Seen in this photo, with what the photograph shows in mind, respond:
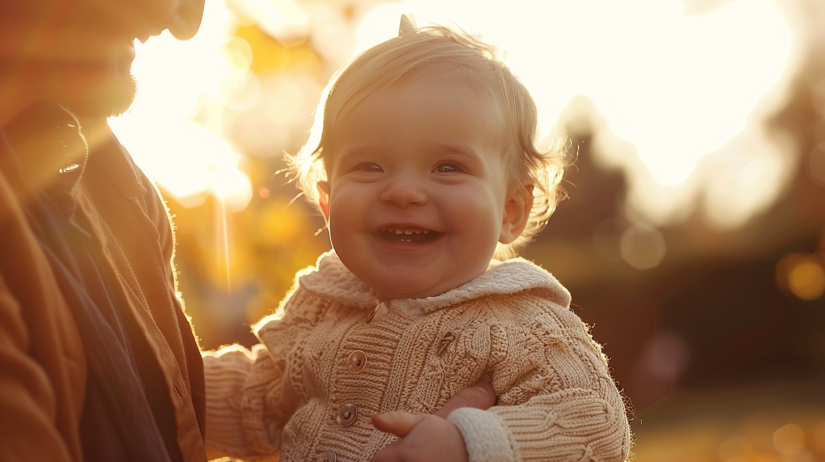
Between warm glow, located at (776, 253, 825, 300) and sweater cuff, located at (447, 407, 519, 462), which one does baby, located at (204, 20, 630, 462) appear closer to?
sweater cuff, located at (447, 407, 519, 462)

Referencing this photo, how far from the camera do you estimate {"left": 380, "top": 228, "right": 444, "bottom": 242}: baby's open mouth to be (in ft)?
6.46

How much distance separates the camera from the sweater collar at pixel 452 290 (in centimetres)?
189

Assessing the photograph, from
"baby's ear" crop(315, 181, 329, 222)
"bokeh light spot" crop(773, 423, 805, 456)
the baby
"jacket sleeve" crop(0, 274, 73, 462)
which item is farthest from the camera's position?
"bokeh light spot" crop(773, 423, 805, 456)

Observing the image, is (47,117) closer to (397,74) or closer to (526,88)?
(397,74)

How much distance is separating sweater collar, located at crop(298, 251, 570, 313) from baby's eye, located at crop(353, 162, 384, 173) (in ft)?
1.38

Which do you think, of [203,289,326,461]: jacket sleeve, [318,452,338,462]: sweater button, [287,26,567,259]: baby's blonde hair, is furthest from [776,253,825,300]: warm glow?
[318,452,338,462]: sweater button

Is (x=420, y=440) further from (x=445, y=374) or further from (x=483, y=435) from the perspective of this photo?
(x=445, y=374)

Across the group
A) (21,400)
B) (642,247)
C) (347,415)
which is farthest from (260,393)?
(642,247)

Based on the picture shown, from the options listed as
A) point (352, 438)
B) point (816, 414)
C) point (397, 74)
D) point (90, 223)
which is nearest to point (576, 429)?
point (352, 438)

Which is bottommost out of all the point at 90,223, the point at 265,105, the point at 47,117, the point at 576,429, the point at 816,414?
the point at 816,414

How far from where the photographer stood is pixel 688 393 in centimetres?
1575

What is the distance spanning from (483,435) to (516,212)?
101cm

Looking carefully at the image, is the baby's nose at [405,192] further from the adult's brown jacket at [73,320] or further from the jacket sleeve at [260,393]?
the adult's brown jacket at [73,320]

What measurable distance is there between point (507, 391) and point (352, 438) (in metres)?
0.49
